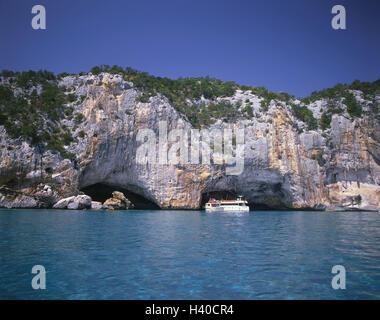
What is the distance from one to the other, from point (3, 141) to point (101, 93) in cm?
1364

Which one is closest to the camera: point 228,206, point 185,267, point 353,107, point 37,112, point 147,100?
point 185,267

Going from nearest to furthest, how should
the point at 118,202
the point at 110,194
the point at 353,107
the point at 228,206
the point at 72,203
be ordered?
1. the point at 72,203
2. the point at 228,206
3. the point at 118,202
4. the point at 110,194
5. the point at 353,107

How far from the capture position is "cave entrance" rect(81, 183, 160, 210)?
43719 mm

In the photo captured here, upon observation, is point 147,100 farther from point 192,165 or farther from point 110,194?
point 110,194

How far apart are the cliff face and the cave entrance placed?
2.59 ft

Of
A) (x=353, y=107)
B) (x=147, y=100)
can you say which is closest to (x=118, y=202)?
(x=147, y=100)

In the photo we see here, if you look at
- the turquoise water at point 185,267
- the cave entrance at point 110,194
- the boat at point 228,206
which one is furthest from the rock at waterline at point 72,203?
the turquoise water at point 185,267

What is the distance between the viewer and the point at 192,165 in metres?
41.2

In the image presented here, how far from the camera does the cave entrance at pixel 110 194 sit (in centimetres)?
4372

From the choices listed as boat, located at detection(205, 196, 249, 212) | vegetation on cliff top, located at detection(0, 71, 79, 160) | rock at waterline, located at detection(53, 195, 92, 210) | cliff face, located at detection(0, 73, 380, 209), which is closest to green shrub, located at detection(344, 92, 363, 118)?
cliff face, located at detection(0, 73, 380, 209)

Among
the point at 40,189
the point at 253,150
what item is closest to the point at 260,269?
the point at 40,189

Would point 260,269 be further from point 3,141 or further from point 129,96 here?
point 129,96

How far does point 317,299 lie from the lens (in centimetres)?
586

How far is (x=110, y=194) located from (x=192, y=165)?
13.9 meters
